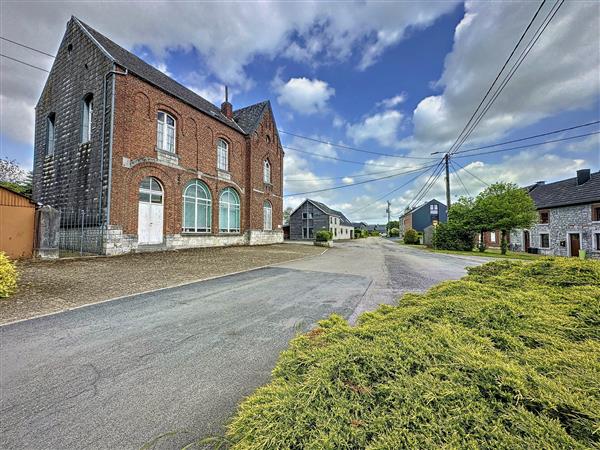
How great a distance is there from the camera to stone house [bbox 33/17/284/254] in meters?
11.4

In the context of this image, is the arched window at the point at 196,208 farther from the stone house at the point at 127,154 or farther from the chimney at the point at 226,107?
the chimney at the point at 226,107

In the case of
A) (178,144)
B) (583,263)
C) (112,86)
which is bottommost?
(583,263)

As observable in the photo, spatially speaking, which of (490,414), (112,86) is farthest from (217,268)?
(112,86)

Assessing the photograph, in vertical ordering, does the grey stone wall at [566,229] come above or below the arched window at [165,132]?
below

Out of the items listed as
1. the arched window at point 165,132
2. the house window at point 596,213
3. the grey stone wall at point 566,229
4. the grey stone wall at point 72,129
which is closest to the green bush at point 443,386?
the grey stone wall at point 72,129

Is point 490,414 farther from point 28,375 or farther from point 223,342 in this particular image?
point 28,375

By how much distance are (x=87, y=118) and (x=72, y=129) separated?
1.16 meters

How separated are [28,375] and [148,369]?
1.11m

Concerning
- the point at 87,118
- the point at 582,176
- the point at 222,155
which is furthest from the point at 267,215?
the point at 582,176

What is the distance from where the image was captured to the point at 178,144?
14.2 metres

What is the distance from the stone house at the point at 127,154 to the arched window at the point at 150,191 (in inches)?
2.0

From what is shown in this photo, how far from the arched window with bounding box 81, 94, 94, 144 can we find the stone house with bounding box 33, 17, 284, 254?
0.04 meters

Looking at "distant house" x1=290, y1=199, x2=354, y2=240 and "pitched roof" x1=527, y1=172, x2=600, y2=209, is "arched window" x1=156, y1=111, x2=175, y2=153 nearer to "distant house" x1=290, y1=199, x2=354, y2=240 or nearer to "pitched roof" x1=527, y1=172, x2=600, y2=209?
"distant house" x1=290, y1=199, x2=354, y2=240

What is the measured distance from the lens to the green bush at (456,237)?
21.6 meters
